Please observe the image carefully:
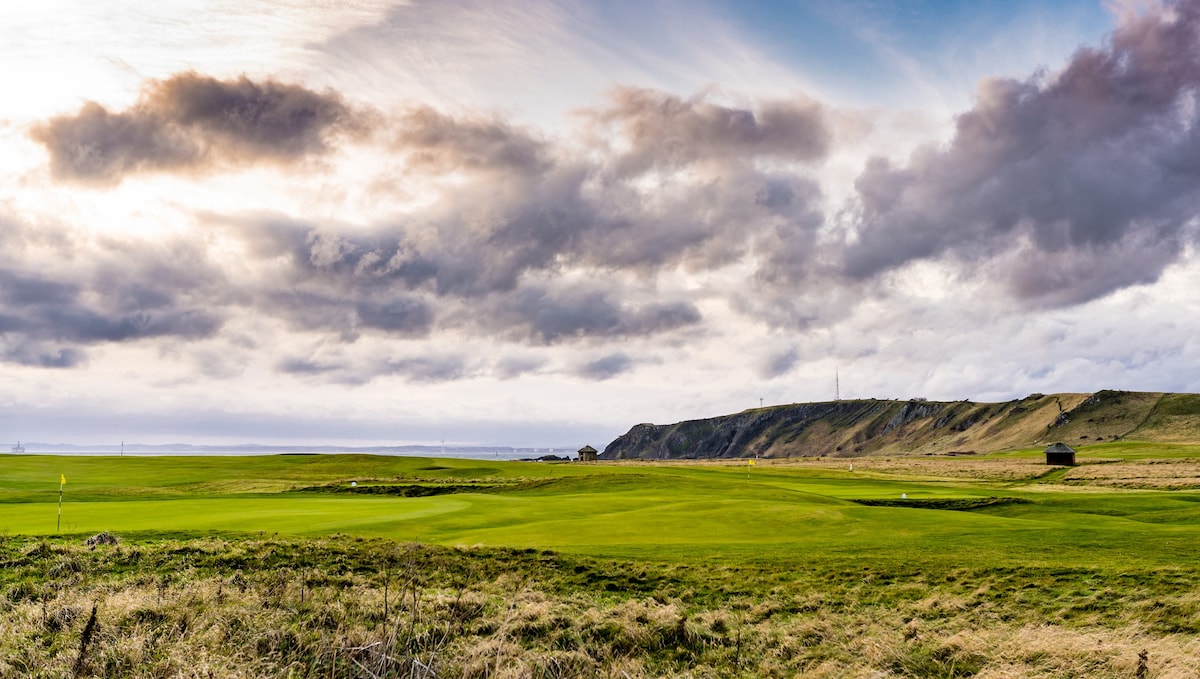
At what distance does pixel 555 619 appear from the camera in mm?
12000

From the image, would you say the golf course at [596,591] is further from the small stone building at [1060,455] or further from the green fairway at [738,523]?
the small stone building at [1060,455]

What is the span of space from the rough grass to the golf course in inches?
2.3

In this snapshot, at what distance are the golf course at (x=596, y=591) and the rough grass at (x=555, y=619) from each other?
0.19ft

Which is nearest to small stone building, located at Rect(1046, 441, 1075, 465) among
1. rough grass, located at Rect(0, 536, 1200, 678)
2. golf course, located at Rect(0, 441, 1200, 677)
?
golf course, located at Rect(0, 441, 1200, 677)

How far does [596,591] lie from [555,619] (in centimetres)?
535

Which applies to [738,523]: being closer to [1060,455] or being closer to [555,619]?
[555,619]

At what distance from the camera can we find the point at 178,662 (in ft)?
25.6

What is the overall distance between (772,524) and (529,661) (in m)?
23.3

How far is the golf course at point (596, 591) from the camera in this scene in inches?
360

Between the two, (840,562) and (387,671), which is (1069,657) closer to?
(387,671)

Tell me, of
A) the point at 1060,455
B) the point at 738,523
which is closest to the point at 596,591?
the point at 738,523

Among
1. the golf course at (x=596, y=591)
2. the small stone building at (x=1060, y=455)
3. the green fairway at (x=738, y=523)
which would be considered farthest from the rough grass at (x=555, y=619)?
the small stone building at (x=1060, y=455)

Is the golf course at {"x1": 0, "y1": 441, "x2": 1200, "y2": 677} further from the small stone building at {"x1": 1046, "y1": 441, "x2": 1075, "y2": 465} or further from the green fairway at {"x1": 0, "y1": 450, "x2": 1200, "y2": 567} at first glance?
the small stone building at {"x1": 1046, "y1": 441, "x2": 1075, "y2": 465}

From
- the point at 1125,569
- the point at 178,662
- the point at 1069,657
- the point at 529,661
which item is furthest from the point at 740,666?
the point at 1125,569
